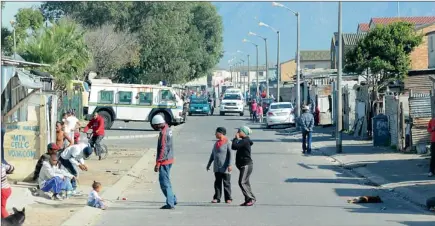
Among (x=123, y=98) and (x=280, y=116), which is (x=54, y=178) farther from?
(x=280, y=116)

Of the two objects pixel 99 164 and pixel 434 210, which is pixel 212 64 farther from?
pixel 434 210

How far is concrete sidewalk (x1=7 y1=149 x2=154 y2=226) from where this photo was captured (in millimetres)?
15430

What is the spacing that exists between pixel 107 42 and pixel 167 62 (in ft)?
22.6

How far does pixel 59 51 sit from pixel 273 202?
2990 cm

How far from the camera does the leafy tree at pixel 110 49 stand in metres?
70.1

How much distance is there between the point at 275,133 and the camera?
47.9 m

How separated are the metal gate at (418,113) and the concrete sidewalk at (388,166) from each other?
927 millimetres

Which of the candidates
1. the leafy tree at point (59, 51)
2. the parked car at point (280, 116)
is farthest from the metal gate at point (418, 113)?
the parked car at point (280, 116)

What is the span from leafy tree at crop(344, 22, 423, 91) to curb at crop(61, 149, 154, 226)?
1429 cm

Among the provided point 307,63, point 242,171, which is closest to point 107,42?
point 242,171

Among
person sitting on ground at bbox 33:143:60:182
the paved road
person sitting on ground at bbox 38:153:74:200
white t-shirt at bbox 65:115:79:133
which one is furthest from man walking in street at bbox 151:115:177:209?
white t-shirt at bbox 65:115:79:133

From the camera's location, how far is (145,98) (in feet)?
159

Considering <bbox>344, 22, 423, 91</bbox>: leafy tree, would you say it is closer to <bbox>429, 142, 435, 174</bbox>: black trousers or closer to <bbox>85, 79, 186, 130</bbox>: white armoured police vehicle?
<bbox>85, 79, 186, 130</bbox>: white armoured police vehicle

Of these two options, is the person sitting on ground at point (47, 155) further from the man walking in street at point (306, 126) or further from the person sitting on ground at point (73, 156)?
the man walking in street at point (306, 126)
